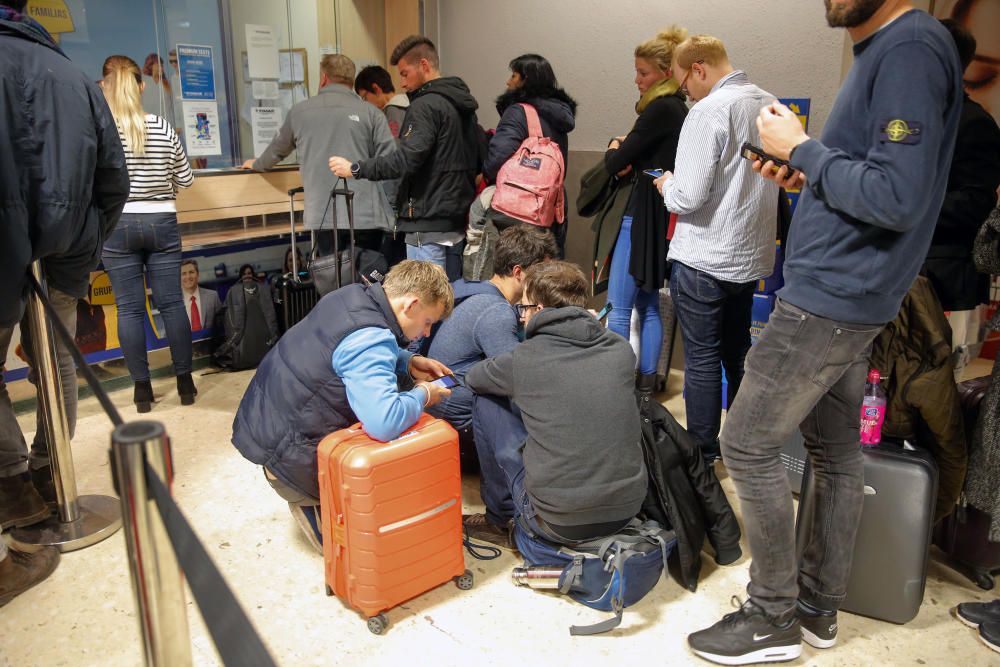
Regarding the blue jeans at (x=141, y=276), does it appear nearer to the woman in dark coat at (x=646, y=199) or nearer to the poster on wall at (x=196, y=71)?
the poster on wall at (x=196, y=71)

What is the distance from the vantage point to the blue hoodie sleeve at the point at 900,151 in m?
1.51

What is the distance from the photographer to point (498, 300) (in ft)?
8.73

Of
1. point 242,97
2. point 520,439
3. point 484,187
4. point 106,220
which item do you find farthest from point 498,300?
point 242,97

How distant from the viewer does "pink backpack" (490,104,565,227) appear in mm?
3639

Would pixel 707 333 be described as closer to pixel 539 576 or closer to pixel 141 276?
pixel 539 576

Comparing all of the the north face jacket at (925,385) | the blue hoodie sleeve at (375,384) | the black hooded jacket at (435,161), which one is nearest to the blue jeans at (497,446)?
the blue hoodie sleeve at (375,384)

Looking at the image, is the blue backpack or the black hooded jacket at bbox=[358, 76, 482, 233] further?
the black hooded jacket at bbox=[358, 76, 482, 233]

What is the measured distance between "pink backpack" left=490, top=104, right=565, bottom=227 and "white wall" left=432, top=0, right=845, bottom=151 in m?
0.97

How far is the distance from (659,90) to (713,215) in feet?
2.67

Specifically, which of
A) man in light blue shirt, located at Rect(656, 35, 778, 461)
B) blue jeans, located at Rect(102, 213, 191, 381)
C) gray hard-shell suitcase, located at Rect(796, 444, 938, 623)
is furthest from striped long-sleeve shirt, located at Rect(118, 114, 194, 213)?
gray hard-shell suitcase, located at Rect(796, 444, 938, 623)

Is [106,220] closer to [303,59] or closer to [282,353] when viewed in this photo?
[282,353]

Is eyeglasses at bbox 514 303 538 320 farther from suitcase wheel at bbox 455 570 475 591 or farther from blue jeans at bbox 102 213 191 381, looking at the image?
blue jeans at bbox 102 213 191 381

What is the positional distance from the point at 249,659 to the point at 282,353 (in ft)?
4.93

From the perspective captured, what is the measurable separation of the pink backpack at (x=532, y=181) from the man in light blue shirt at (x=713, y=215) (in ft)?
2.99
